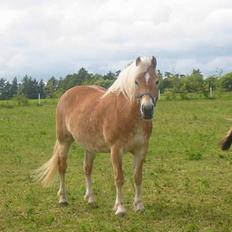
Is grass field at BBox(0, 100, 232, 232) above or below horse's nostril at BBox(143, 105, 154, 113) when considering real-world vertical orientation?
below

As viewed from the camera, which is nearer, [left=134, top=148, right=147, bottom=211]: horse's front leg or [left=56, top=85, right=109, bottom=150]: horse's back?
[left=134, top=148, right=147, bottom=211]: horse's front leg

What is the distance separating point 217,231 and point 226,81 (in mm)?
38216

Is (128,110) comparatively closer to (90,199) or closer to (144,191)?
(90,199)

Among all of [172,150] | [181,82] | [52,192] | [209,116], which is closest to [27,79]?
[181,82]

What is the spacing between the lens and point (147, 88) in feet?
23.4

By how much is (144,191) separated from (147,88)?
109 inches

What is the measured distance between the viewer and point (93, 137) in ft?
26.7

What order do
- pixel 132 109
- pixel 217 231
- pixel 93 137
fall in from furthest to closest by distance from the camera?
pixel 93 137 → pixel 132 109 → pixel 217 231

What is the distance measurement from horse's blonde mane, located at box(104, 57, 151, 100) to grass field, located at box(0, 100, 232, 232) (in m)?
1.85

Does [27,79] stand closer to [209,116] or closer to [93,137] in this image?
[209,116]

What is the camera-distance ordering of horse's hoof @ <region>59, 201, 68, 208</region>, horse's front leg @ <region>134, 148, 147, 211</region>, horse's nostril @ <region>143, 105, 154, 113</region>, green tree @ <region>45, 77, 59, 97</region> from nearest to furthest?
horse's nostril @ <region>143, 105, 154, 113</region> → horse's front leg @ <region>134, 148, 147, 211</region> → horse's hoof @ <region>59, 201, 68, 208</region> → green tree @ <region>45, 77, 59, 97</region>

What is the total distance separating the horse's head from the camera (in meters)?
6.91

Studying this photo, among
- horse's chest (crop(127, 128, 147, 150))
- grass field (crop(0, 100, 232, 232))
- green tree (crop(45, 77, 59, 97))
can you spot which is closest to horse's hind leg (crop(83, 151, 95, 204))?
grass field (crop(0, 100, 232, 232))

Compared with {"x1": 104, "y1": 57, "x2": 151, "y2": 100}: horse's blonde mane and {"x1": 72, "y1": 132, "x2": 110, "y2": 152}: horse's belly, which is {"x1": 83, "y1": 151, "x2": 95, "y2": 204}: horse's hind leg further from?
{"x1": 104, "y1": 57, "x2": 151, "y2": 100}: horse's blonde mane
